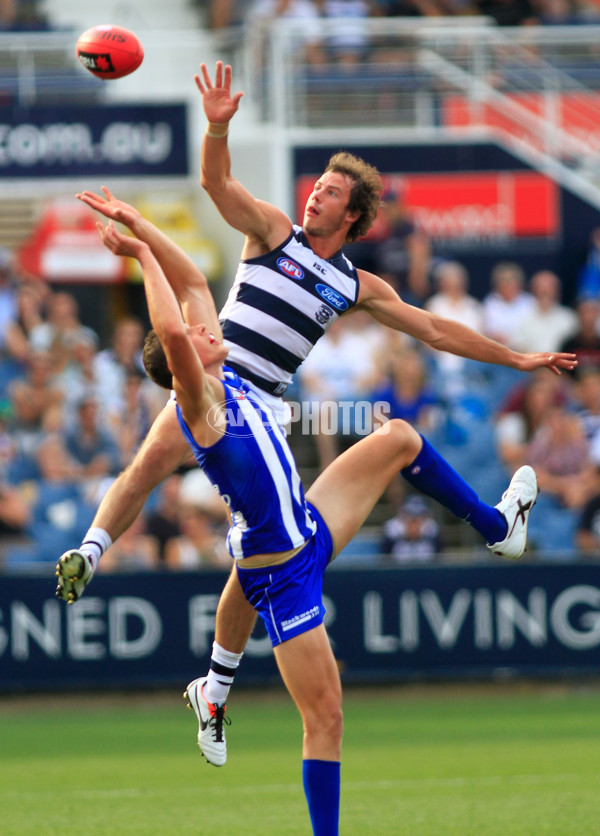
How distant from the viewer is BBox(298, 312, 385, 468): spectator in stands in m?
13.5

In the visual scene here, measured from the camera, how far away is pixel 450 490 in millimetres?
6910

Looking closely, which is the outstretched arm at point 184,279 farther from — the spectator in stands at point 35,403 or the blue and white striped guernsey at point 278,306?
the spectator in stands at point 35,403

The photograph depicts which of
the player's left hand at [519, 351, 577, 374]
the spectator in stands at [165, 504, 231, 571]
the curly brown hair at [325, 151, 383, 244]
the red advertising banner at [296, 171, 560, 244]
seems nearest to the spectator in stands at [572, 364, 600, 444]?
the red advertising banner at [296, 171, 560, 244]

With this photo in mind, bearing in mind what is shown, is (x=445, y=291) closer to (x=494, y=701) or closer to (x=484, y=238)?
(x=484, y=238)

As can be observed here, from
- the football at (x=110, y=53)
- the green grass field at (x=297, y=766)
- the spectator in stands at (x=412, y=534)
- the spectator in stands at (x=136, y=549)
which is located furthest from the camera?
the spectator in stands at (x=412, y=534)

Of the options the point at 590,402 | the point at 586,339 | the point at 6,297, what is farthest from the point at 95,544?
the point at 586,339

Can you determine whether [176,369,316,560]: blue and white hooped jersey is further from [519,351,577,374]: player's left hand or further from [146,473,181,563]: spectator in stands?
[146,473,181,563]: spectator in stands

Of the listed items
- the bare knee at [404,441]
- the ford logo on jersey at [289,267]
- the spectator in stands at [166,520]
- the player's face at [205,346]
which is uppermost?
the ford logo on jersey at [289,267]

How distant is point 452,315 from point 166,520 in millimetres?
4056

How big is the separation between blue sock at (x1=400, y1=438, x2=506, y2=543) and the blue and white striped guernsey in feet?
2.67

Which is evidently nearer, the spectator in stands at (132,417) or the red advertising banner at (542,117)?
the spectator in stands at (132,417)

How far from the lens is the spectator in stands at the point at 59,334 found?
14.0 meters

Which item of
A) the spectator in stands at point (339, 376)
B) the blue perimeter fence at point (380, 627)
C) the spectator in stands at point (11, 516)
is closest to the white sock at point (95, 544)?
the blue perimeter fence at point (380, 627)

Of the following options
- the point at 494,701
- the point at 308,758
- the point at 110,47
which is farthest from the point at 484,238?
the point at 308,758
